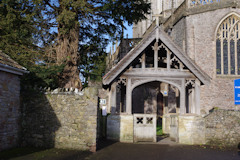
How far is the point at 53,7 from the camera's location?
14.5 meters

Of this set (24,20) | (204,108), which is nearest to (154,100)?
(204,108)

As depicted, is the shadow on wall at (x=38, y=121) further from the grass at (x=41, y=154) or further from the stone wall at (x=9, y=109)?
the grass at (x=41, y=154)

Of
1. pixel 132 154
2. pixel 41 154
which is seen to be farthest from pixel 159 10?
pixel 41 154

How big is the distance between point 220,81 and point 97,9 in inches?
428

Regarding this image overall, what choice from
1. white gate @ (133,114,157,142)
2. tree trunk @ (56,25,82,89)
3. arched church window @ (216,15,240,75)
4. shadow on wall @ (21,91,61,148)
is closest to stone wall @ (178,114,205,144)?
white gate @ (133,114,157,142)

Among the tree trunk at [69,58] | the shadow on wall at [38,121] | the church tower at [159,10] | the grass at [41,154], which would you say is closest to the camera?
the grass at [41,154]

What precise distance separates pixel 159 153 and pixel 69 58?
8154 millimetres

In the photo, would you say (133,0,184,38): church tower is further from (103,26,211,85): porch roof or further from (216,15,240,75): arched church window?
(103,26,211,85): porch roof

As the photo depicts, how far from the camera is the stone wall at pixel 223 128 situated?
10.8 metres

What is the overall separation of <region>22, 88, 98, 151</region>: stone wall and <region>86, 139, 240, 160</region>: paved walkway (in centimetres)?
96

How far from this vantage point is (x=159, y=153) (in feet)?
29.0

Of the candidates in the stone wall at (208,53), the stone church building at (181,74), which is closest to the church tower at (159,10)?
the stone church building at (181,74)

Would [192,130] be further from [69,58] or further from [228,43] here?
[228,43]

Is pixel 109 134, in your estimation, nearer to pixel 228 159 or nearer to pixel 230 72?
pixel 228 159
